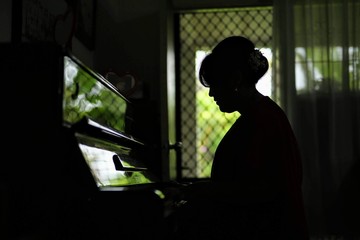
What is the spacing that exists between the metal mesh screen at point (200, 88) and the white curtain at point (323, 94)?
0.73m

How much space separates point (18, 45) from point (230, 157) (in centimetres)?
85

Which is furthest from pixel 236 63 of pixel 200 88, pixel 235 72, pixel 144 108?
pixel 200 88

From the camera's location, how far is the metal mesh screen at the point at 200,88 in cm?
458

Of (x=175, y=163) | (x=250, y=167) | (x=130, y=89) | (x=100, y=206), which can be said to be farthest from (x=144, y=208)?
(x=175, y=163)

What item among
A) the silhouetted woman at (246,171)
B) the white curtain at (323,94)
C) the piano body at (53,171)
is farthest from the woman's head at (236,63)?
the white curtain at (323,94)

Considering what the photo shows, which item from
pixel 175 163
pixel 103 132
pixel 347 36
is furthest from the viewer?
pixel 175 163

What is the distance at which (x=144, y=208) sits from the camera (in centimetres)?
136

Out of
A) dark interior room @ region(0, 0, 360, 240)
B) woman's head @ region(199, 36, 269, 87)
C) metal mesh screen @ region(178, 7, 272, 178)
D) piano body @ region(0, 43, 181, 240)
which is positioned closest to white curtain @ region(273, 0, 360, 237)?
dark interior room @ region(0, 0, 360, 240)

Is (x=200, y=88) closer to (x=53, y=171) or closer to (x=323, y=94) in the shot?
(x=323, y=94)

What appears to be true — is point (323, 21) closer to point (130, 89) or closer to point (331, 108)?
point (331, 108)

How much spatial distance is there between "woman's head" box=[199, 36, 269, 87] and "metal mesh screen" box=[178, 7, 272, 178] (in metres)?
2.47

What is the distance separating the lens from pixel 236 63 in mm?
1902

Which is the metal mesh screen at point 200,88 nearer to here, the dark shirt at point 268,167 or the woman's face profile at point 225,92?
the woman's face profile at point 225,92

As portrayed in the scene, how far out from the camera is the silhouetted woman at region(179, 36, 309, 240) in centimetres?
170
